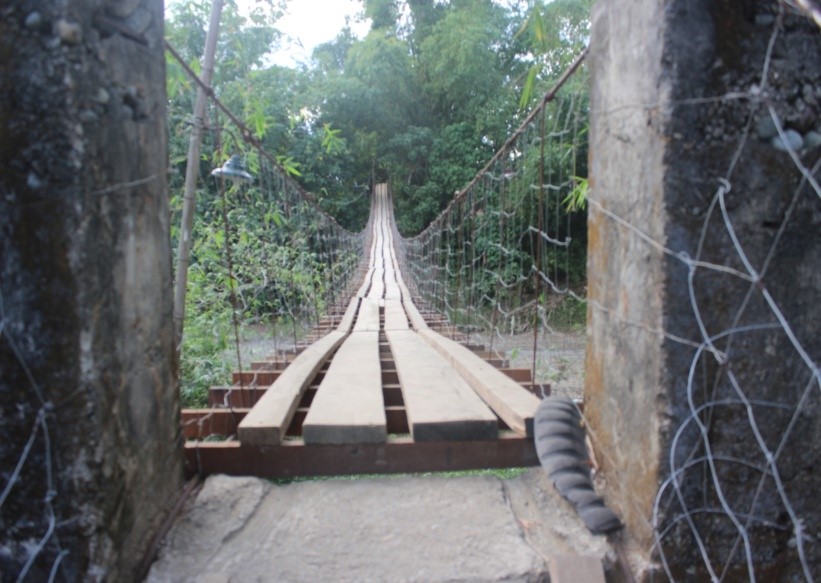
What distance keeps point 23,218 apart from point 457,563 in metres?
0.73

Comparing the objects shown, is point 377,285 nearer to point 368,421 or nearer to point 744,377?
point 368,421

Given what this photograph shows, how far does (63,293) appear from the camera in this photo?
717 mm

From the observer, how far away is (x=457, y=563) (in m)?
0.86

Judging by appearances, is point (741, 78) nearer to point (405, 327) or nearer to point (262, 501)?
point (262, 501)

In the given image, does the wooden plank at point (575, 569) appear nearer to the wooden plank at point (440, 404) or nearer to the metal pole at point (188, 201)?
the wooden plank at point (440, 404)

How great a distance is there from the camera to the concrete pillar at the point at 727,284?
2.47ft

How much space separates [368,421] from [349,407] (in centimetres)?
13

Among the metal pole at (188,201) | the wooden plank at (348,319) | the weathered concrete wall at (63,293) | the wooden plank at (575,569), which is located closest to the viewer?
the weathered concrete wall at (63,293)

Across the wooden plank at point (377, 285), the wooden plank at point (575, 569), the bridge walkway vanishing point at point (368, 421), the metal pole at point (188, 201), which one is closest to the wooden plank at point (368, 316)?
the wooden plank at point (377, 285)

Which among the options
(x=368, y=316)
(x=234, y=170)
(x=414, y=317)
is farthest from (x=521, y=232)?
(x=234, y=170)

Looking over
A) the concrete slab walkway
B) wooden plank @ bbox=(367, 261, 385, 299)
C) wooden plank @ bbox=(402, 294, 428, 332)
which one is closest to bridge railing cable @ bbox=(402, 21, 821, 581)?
the concrete slab walkway

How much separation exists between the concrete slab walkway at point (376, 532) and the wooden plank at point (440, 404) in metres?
0.09

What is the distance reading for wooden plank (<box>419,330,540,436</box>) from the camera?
1.17 meters

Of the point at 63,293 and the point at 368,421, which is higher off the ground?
the point at 63,293
